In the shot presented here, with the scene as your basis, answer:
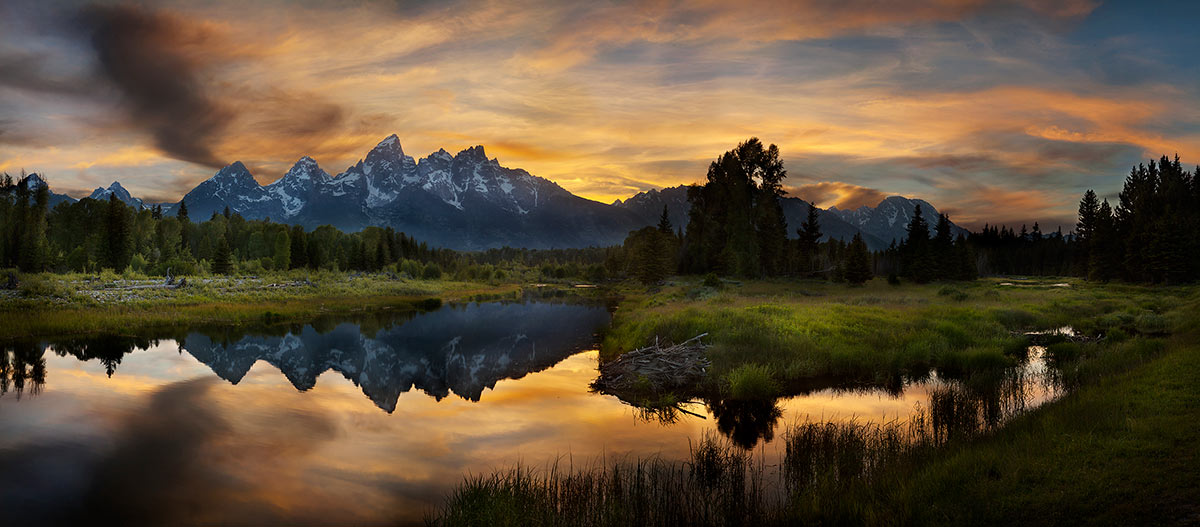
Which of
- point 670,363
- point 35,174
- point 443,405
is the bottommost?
point 443,405

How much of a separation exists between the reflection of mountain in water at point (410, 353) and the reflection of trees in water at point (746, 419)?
33.2 feet

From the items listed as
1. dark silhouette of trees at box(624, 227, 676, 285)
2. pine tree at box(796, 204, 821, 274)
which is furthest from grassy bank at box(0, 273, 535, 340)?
pine tree at box(796, 204, 821, 274)

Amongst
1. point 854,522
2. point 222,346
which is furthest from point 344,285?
point 854,522

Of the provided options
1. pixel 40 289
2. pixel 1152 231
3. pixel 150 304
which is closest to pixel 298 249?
pixel 150 304

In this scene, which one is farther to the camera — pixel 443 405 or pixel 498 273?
pixel 498 273

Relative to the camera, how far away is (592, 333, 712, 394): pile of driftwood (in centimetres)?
2070

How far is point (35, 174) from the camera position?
66.9 meters

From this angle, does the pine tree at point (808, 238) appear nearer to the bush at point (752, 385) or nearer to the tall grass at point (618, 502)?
the bush at point (752, 385)

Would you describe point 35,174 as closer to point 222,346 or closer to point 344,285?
point 344,285

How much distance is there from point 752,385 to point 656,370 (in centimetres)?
403

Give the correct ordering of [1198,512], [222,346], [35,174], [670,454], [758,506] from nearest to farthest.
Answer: [1198,512] → [758,506] → [670,454] → [222,346] → [35,174]

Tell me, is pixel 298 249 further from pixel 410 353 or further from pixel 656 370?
pixel 656 370

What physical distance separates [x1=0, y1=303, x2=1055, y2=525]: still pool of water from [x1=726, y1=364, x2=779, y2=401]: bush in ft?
2.41

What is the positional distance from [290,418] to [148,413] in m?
5.31
